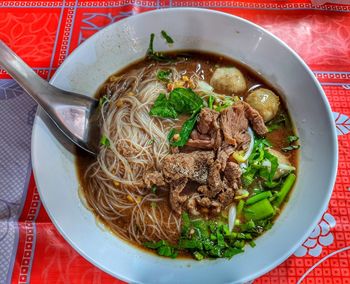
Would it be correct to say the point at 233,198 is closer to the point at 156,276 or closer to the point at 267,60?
the point at 156,276

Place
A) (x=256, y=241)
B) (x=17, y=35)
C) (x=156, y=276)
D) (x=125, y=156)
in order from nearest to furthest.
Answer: (x=156, y=276) < (x=256, y=241) < (x=125, y=156) < (x=17, y=35)

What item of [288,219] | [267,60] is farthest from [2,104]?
[288,219]

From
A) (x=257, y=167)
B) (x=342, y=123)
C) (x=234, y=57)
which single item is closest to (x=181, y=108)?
(x=234, y=57)

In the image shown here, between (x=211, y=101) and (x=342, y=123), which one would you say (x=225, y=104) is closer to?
(x=211, y=101)

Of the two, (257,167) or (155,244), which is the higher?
(257,167)

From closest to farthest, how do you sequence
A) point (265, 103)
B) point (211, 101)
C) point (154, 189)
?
point (154, 189) → point (265, 103) → point (211, 101)

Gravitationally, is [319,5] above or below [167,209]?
above
